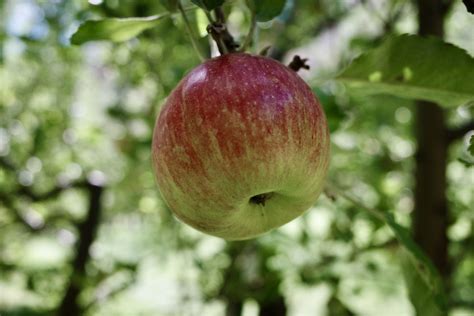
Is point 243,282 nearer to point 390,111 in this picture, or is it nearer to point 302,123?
point 390,111

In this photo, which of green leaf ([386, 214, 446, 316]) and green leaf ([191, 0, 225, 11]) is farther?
green leaf ([386, 214, 446, 316])

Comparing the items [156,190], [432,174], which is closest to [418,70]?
[432,174]

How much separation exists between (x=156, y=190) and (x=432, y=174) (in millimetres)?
1114

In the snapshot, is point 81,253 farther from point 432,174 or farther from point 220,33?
point 220,33

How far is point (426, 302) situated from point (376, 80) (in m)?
0.41

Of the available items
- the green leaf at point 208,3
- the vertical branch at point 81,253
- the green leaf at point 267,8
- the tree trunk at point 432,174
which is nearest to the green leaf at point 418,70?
the green leaf at point 267,8

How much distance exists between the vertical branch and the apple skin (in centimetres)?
140

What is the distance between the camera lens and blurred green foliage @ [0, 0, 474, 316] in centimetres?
183

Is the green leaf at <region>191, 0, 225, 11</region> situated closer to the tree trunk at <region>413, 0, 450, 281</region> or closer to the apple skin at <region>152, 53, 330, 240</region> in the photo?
the apple skin at <region>152, 53, 330, 240</region>

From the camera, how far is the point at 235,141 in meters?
0.68

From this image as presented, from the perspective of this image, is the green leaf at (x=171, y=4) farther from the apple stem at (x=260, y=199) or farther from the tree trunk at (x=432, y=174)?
the tree trunk at (x=432, y=174)

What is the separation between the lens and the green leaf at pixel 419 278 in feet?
3.01

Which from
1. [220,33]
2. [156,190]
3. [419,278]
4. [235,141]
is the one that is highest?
[220,33]

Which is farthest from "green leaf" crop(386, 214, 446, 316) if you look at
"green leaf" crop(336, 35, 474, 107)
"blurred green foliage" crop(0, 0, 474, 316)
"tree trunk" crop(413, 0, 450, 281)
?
"tree trunk" crop(413, 0, 450, 281)
